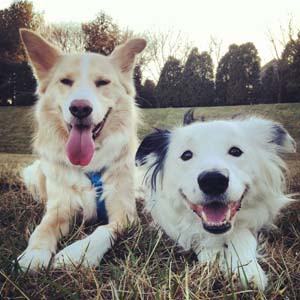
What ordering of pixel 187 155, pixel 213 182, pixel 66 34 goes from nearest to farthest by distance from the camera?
pixel 213 182, pixel 187 155, pixel 66 34

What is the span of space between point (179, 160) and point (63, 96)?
78cm

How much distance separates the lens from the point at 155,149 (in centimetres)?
214

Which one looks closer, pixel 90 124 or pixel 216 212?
pixel 216 212

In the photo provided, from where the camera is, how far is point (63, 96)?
2291mm

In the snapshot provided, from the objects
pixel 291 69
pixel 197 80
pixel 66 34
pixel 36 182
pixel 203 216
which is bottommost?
pixel 36 182

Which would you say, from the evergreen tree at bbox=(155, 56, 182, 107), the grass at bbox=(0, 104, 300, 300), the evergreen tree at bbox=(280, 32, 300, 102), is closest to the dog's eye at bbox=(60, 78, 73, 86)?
the grass at bbox=(0, 104, 300, 300)

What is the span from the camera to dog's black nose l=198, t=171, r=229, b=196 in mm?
1622

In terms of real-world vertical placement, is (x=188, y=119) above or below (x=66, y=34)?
below

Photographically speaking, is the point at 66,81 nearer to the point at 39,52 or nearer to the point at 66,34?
the point at 39,52

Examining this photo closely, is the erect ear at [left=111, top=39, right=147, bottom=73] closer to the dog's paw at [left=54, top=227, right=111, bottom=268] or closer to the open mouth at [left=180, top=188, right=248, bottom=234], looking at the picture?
the dog's paw at [left=54, top=227, right=111, bottom=268]

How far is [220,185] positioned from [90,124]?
0.87m

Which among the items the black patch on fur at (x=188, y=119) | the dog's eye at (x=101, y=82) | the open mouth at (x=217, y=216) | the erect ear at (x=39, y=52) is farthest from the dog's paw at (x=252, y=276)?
the erect ear at (x=39, y=52)

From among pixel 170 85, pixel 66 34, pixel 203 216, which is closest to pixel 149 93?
pixel 170 85

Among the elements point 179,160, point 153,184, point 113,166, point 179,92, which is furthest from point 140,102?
point 179,92
